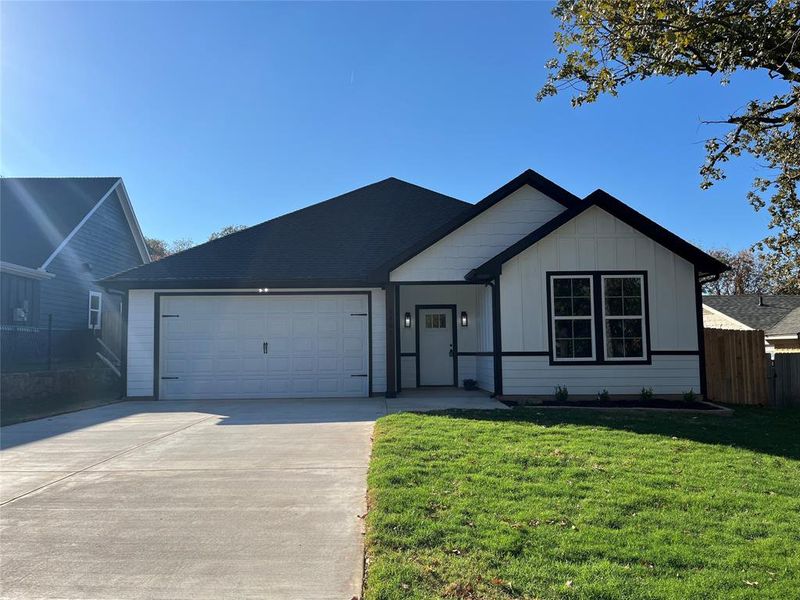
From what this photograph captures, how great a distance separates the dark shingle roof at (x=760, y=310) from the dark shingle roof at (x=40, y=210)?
95.7 feet

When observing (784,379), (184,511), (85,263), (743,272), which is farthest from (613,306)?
(743,272)

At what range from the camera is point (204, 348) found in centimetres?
1280

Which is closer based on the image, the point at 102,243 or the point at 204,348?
the point at 204,348

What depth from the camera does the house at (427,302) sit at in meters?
11.0

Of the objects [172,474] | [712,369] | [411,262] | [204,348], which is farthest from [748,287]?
[172,474]

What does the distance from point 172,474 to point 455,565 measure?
12.3 feet

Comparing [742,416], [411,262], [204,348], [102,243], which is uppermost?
[102,243]

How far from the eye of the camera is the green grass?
3.14 metres

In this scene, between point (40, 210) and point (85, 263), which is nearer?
point (40, 210)

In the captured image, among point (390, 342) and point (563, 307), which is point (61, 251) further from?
point (563, 307)

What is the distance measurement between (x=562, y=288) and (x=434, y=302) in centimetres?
396

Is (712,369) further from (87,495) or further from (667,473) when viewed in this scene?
(87,495)

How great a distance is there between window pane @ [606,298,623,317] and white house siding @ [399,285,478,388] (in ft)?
12.3

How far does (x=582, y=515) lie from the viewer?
4.15m
